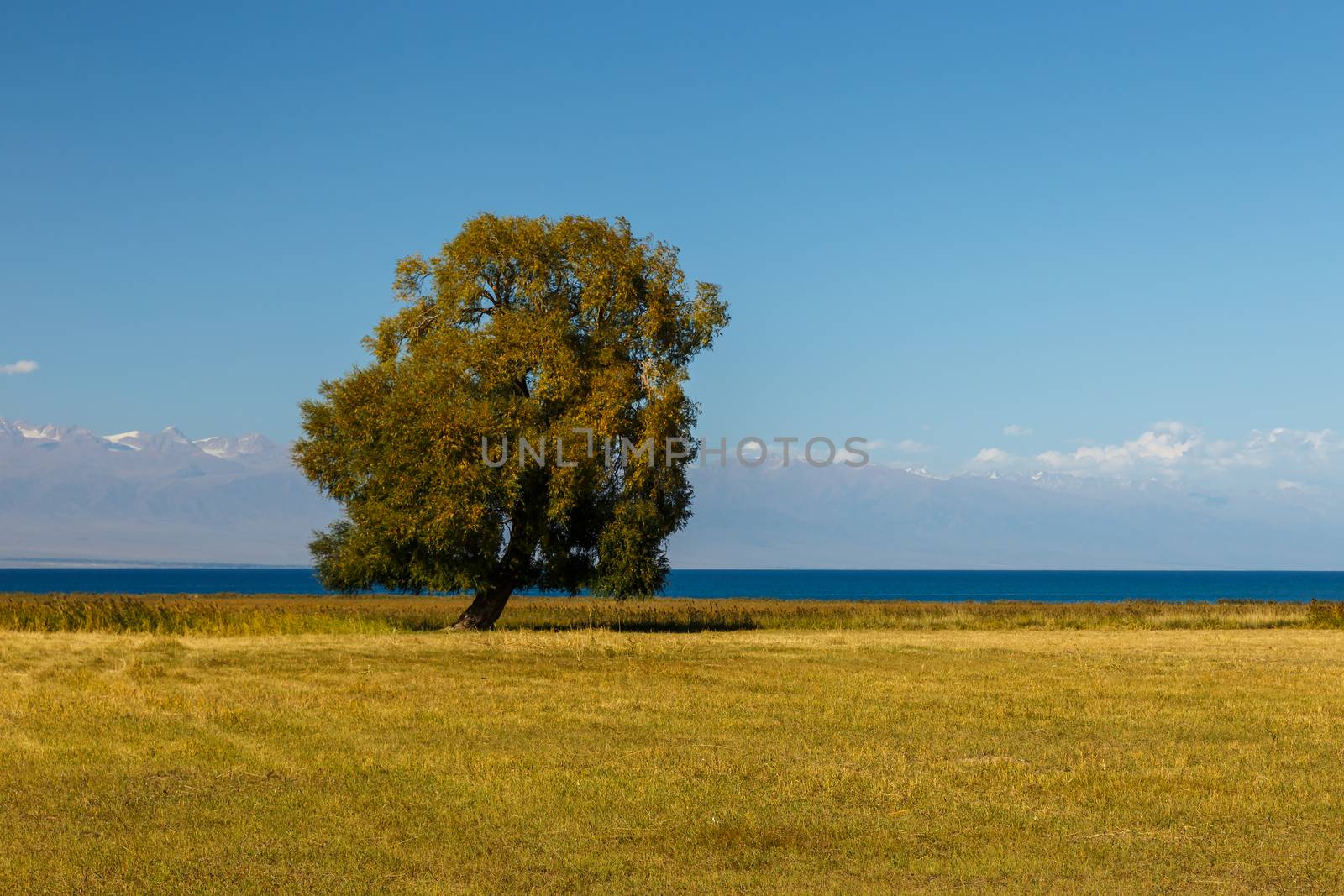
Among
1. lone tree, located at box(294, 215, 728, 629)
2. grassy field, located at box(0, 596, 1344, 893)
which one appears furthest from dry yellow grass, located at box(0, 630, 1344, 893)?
lone tree, located at box(294, 215, 728, 629)

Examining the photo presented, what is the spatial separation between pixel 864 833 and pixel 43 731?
12192 mm

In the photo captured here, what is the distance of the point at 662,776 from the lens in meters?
15.0

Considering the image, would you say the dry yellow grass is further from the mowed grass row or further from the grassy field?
the mowed grass row

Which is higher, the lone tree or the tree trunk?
the lone tree

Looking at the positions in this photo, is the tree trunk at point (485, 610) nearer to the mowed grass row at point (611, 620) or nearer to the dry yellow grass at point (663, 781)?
the mowed grass row at point (611, 620)

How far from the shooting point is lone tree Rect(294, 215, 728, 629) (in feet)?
134

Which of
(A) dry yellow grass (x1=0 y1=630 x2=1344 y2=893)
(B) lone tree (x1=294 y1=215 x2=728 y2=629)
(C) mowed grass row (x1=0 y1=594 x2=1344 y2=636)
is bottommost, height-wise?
(A) dry yellow grass (x1=0 y1=630 x2=1344 y2=893)

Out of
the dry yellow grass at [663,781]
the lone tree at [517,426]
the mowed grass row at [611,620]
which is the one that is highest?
the lone tree at [517,426]

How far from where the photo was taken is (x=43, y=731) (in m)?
17.9

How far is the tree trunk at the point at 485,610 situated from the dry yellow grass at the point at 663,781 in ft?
56.8

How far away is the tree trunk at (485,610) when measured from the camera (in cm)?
4544

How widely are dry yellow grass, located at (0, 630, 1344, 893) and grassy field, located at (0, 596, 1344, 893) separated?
56mm

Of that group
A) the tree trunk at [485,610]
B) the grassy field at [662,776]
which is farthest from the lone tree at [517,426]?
the grassy field at [662,776]

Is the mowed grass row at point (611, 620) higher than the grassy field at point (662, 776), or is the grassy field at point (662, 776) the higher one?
the mowed grass row at point (611, 620)
